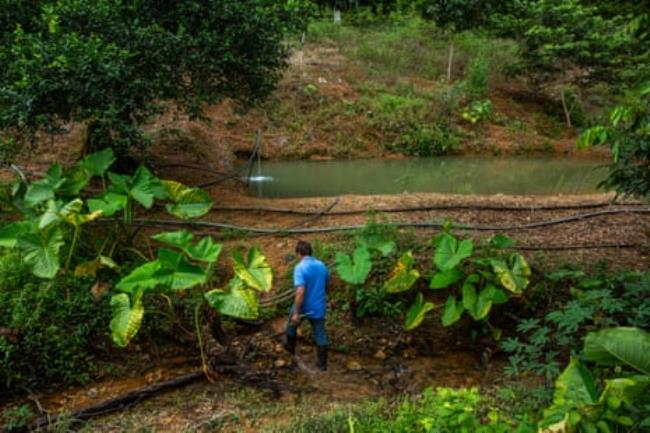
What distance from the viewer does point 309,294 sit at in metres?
5.73

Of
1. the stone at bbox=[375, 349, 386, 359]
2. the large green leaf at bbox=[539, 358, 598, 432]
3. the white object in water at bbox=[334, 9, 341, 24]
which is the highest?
the white object in water at bbox=[334, 9, 341, 24]

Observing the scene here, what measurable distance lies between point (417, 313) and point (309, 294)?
1.32 metres

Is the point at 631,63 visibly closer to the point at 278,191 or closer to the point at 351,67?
the point at 351,67

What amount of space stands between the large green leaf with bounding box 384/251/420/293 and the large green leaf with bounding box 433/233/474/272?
29 centimetres

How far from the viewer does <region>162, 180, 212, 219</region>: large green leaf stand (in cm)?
666

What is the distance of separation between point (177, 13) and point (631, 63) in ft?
48.6

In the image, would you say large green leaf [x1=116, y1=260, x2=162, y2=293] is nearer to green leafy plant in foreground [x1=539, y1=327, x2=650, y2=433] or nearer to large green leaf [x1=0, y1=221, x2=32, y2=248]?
large green leaf [x1=0, y1=221, x2=32, y2=248]

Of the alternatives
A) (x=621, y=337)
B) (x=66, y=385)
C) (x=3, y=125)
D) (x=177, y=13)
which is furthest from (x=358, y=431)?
(x=177, y=13)

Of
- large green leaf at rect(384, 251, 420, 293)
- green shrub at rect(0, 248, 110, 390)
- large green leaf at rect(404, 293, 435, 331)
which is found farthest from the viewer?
large green leaf at rect(384, 251, 420, 293)

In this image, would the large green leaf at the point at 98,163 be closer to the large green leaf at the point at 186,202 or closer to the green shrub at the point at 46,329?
the large green leaf at the point at 186,202

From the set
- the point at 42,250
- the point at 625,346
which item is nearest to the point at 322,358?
the point at 42,250

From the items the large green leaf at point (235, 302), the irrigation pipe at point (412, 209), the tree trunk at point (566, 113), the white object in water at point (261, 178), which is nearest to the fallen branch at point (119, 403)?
the large green leaf at point (235, 302)

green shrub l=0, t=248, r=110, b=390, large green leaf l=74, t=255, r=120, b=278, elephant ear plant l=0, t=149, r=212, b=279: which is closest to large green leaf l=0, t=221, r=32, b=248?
elephant ear plant l=0, t=149, r=212, b=279

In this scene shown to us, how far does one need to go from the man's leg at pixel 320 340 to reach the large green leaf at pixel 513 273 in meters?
1.99
